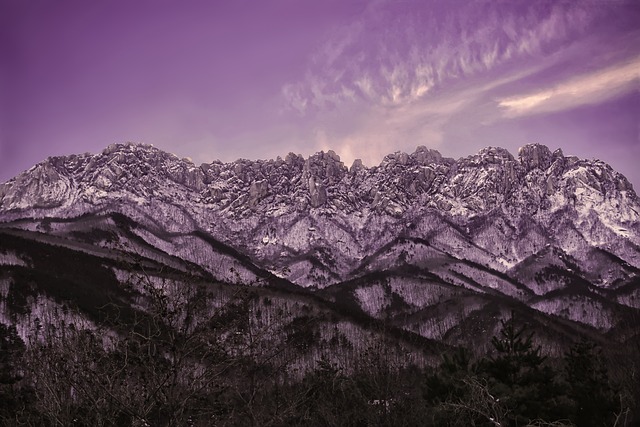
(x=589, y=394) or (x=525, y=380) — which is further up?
(x=525, y=380)

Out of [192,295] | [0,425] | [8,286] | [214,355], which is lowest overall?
[0,425]

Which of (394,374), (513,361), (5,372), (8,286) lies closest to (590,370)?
(513,361)

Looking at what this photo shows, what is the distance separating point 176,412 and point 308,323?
4662mm

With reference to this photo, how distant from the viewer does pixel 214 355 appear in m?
10.8

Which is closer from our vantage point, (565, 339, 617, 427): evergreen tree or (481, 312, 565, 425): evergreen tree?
(565, 339, 617, 427): evergreen tree

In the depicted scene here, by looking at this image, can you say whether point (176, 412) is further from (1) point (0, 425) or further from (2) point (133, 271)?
(1) point (0, 425)

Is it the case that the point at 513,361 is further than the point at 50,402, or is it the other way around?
the point at 513,361

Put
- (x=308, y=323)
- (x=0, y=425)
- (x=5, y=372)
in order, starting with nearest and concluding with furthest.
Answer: (x=308, y=323), (x=0, y=425), (x=5, y=372)

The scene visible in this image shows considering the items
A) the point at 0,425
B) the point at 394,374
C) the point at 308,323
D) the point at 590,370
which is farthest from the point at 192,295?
the point at 590,370

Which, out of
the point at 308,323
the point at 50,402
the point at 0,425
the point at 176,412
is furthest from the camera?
the point at 0,425

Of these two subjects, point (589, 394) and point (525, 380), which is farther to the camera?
point (525, 380)

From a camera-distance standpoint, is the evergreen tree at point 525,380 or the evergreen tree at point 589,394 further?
the evergreen tree at point 525,380

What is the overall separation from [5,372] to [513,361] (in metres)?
37.4

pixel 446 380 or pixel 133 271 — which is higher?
pixel 133 271
